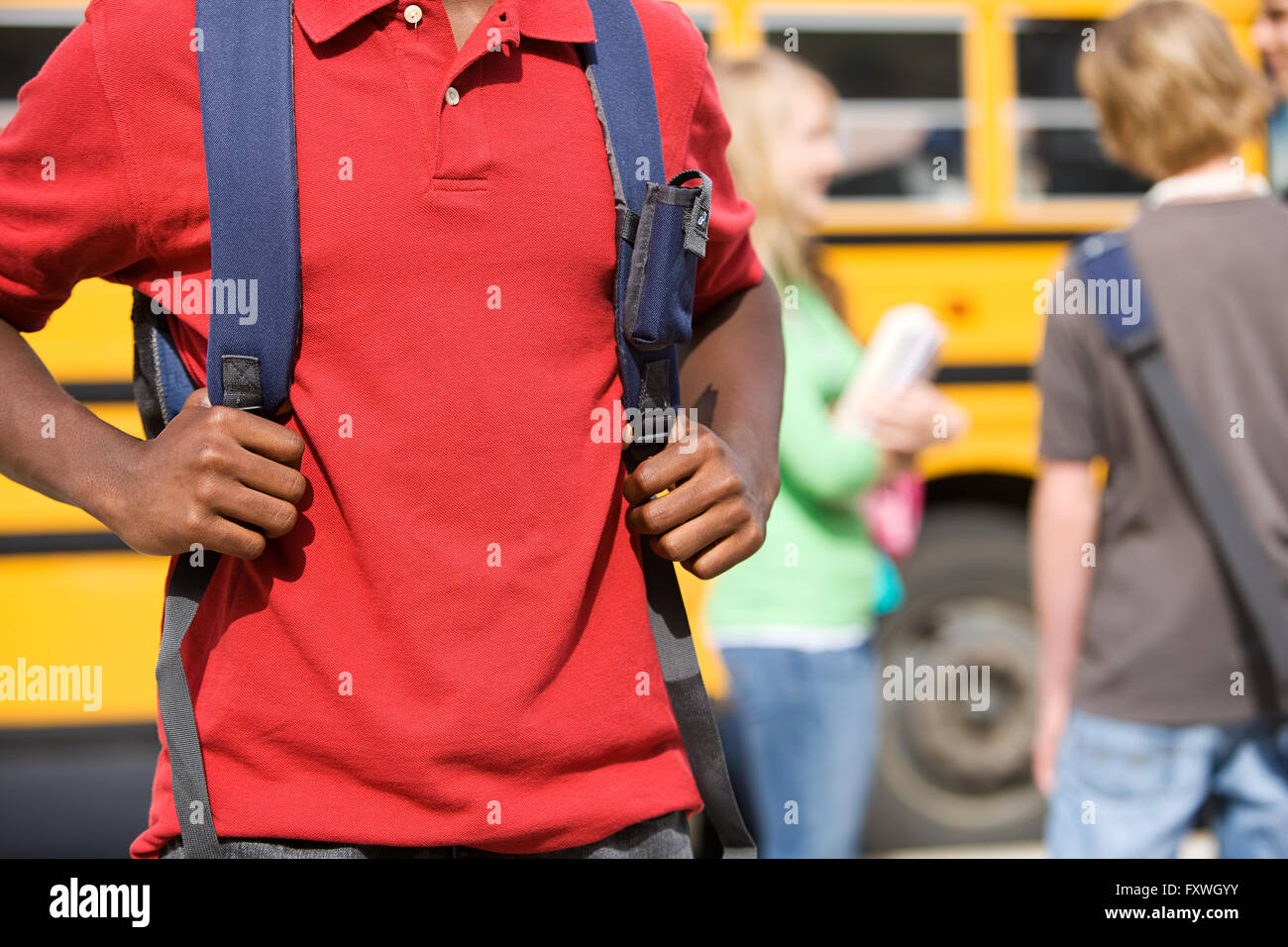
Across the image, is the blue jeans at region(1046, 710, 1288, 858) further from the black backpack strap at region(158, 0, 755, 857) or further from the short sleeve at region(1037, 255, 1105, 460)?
the black backpack strap at region(158, 0, 755, 857)

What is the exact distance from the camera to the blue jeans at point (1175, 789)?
209cm

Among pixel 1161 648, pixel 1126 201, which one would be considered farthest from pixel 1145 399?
pixel 1126 201

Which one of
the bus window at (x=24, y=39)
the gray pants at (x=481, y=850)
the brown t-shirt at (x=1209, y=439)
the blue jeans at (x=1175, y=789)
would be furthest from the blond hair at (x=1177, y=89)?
the bus window at (x=24, y=39)

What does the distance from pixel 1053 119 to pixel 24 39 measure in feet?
9.86

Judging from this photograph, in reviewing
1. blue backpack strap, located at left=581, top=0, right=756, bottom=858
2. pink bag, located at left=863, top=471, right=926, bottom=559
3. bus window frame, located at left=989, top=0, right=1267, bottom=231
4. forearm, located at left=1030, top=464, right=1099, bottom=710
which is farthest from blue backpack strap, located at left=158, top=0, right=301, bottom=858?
bus window frame, located at left=989, top=0, right=1267, bottom=231

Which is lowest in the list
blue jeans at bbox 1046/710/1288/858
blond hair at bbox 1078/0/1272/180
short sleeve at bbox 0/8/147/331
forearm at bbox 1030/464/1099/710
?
blue jeans at bbox 1046/710/1288/858

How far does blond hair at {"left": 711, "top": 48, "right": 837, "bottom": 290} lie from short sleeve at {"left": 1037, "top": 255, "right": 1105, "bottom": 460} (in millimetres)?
598

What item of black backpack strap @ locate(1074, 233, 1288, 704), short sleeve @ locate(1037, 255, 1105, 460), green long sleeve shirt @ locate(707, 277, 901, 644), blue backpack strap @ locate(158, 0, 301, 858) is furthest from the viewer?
green long sleeve shirt @ locate(707, 277, 901, 644)

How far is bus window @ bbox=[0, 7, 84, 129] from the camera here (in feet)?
12.1

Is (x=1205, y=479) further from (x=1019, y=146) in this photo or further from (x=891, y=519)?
(x=1019, y=146)

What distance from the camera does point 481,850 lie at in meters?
1.17
